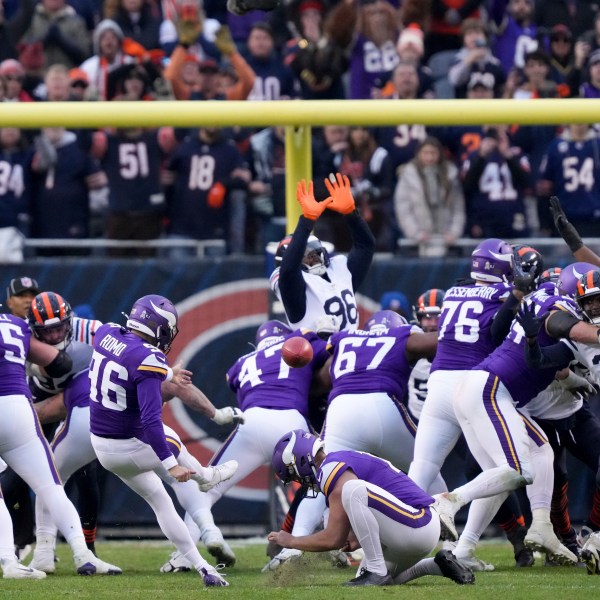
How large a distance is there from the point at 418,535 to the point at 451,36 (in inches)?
267

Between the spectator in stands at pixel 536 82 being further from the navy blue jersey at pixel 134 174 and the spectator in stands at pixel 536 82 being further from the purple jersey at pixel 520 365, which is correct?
the purple jersey at pixel 520 365

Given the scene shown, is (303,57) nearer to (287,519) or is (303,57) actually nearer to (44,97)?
(44,97)

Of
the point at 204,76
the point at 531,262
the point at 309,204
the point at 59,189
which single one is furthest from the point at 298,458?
the point at 204,76

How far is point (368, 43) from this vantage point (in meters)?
12.1

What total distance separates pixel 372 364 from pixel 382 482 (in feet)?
4.95

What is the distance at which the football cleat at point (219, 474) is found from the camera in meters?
7.74

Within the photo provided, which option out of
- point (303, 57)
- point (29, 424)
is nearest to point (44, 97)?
point (303, 57)

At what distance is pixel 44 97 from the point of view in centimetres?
1169

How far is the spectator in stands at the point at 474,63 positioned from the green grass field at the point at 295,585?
14.6ft

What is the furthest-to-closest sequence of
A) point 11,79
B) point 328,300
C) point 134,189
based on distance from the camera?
1. point 11,79
2. point 134,189
3. point 328,300

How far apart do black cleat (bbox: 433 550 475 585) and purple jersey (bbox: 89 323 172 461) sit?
4.74 feet

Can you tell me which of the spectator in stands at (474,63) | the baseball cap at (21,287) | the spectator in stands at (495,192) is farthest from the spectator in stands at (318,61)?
the baseball cap at (21,287)

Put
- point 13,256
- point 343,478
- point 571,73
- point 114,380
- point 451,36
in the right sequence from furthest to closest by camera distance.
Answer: point 451,36 < point 571,73 < point 13,256 < point 114,380 < point 343,478

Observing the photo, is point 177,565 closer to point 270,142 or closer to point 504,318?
point 504,318
